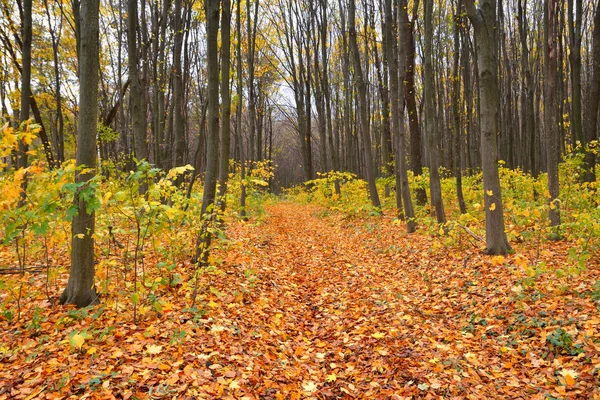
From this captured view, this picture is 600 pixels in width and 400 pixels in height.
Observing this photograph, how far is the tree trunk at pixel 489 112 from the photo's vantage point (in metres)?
5.42

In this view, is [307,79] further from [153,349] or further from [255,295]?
[153,349]

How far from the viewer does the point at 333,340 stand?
3889 millimetres

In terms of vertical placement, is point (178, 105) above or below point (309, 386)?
above

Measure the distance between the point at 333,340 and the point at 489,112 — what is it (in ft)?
14.4

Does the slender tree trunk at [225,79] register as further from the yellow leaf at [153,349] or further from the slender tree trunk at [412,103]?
the slender tree trunk at [412,103]

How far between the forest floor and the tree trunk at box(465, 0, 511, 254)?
0.60 metres

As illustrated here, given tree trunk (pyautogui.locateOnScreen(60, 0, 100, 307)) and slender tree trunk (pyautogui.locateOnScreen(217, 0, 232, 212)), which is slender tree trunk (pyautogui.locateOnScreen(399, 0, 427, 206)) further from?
tree trunk (pyautogui.locateOnScreen(60, 0, 100, 307))

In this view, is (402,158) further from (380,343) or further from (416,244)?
(380,343)

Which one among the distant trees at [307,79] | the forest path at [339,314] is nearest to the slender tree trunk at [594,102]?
the distant trees at [307,79]

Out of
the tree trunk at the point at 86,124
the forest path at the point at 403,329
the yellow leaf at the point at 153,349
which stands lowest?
the forest path at the point at 403,329

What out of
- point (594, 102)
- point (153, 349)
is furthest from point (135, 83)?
point (594, 102)

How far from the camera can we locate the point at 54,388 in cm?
245

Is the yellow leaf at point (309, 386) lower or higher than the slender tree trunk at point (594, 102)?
lower

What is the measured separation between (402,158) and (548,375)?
635cm
